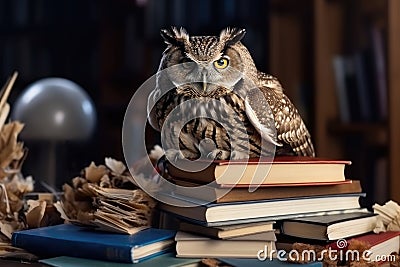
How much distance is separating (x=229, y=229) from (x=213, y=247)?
0.02 metres

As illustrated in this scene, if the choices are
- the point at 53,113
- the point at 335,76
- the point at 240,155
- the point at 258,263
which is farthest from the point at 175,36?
the point at 335,76

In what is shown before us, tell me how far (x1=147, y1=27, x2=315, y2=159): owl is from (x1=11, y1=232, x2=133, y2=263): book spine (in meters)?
0.13

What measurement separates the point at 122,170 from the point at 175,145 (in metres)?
0.15

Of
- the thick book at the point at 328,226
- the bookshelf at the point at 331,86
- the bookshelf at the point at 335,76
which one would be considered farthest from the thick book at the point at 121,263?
the bookshelf at the point at 331,86

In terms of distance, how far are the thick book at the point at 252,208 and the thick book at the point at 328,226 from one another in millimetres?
12

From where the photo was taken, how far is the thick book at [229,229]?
558mm

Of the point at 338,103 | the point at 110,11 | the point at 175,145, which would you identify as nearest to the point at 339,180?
the point at 175,145

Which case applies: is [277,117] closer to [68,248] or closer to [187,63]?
[187,63]

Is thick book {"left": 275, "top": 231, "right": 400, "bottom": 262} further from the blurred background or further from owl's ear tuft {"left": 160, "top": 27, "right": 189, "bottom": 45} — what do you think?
the blurred background

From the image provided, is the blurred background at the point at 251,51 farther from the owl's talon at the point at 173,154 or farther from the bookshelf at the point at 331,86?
the owl's talon at the point at 173,154

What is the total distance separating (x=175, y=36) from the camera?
2.04ft

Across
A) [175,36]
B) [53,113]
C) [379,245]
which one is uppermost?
[175,36]

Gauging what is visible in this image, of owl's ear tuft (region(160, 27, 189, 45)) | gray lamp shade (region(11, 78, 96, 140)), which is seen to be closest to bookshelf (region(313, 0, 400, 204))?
gray lamp shade (region(11, 78, 96, 140))

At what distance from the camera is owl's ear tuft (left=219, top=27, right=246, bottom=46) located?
2.04ft
